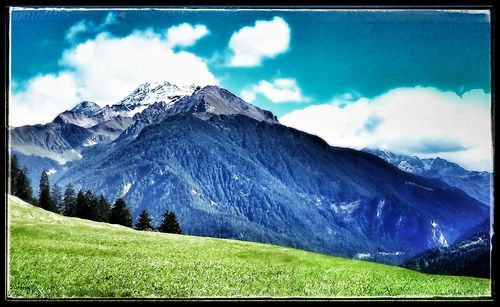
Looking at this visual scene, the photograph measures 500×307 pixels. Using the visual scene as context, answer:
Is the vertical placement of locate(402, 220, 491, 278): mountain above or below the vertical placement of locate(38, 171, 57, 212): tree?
below

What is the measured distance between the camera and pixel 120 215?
60750mm

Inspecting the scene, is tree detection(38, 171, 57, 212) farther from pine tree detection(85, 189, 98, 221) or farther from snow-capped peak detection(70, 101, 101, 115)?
snow-capped peak detection(70, 101, 101, 115)

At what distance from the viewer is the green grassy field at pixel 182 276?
16.2m

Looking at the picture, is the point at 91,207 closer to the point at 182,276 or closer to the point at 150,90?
the point at 150,90

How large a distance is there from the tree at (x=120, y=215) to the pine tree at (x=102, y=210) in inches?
34.9

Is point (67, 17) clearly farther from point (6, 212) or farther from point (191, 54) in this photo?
point (6, 212)

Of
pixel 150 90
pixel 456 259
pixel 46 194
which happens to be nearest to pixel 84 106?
pixel 150 90

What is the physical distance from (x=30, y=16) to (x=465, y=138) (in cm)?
1442

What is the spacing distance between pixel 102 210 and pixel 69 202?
3305 mm

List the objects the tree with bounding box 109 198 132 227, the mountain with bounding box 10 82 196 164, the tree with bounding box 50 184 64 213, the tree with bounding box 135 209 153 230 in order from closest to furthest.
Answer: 1. the mountain with bounding box 10 82 196 164
2. the tree with bounding box 50 184 64 213
3. the tree with bounding box 109 198 132 227
4. the tree with bounding box 135 209 153 230

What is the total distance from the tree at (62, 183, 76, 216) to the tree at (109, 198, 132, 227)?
12.7 ft

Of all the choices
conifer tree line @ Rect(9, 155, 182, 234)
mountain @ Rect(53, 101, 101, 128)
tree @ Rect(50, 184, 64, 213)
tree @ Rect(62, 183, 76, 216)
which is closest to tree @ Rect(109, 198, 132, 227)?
conifer tree line @ Rect(9, 155, 182, 234)

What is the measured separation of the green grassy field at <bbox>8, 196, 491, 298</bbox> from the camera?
16.2 meters
